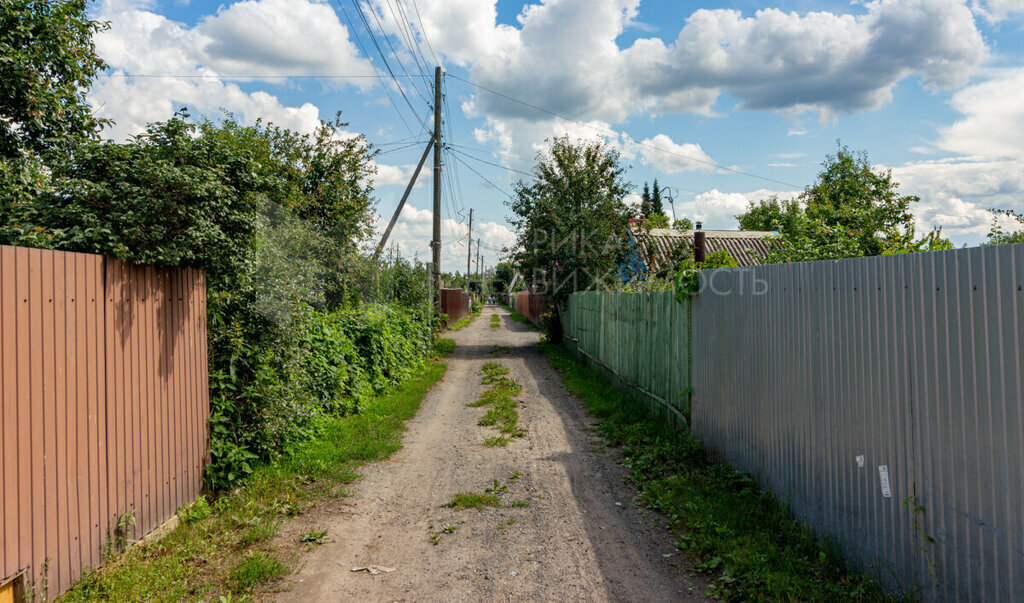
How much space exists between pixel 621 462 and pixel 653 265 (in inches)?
565

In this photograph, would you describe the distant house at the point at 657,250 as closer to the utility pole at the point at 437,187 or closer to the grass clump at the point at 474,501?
the utility pole at the point at 437,187

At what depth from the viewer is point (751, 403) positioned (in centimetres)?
518

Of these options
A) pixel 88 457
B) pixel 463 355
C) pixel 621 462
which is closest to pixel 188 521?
pixel 88 457

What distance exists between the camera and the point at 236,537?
4.31 meters

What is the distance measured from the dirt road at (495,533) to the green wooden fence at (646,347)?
48.5 inches

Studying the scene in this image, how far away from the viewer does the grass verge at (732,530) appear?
11.2ft

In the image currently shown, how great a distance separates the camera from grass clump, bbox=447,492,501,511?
5.10 metres

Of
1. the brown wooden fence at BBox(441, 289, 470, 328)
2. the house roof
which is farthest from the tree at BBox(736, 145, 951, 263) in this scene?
the brown wooden fence at BBox(441, 289, 470, 328)

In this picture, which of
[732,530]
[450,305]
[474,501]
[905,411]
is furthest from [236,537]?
[450,305]

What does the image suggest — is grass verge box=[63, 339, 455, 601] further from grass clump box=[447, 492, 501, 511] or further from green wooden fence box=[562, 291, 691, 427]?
green wooden fence box=[562, 291, 691, 427]

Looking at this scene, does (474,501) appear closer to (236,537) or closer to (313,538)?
(313,538)

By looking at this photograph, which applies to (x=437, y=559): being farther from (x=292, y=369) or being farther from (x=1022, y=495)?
(x=1022, y=495)

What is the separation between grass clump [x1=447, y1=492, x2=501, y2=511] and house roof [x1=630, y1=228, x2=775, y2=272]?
40.6 feet

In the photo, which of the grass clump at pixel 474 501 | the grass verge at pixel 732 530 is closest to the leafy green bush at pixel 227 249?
the grass clump at pixel 474 501
